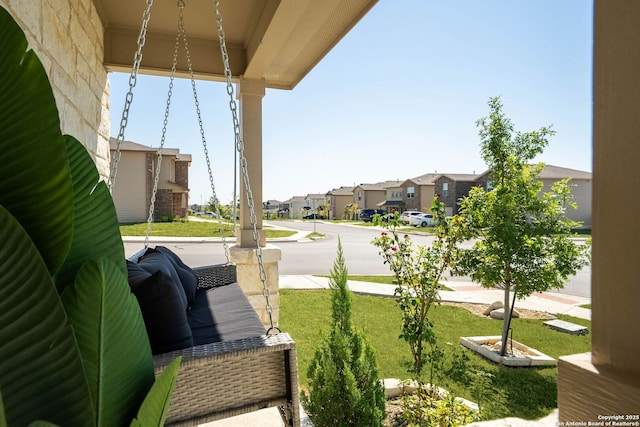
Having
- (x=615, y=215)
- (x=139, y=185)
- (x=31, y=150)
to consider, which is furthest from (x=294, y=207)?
(x=615, y=215)

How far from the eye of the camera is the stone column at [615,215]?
42 cm

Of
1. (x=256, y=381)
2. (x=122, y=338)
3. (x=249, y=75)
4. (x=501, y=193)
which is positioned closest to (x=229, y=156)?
(x=249, y=75)

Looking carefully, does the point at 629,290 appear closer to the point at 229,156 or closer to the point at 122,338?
the point at 122,338

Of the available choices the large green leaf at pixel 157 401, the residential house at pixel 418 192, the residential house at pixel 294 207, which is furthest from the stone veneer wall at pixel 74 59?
the residential house at pixel 294 207

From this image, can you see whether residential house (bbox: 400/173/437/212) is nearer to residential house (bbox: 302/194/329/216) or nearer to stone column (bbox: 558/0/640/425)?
residential house (bbox: 302/194/329/216)

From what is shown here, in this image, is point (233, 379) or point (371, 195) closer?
point (233, 379)

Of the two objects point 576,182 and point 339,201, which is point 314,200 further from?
point 576,182

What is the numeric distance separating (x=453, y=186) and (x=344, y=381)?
3342cm

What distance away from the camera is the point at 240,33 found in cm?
358

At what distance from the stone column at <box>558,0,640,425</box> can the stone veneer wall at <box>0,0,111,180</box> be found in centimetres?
177

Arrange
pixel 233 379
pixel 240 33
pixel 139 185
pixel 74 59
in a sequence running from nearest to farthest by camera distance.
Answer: pixel 233 379, pixel 74 59, pixel 240 33, pixel 139 185

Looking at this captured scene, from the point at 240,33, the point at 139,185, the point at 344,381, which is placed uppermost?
the point at 240,33

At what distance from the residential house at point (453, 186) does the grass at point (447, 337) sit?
2783cm

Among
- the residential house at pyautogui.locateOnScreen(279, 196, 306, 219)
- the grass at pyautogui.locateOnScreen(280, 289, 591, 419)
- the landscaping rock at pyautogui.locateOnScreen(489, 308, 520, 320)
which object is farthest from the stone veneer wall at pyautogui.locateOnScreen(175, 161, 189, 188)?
the residential house at pyautogui.locateOnScreen(279, 196, 306, 219)
